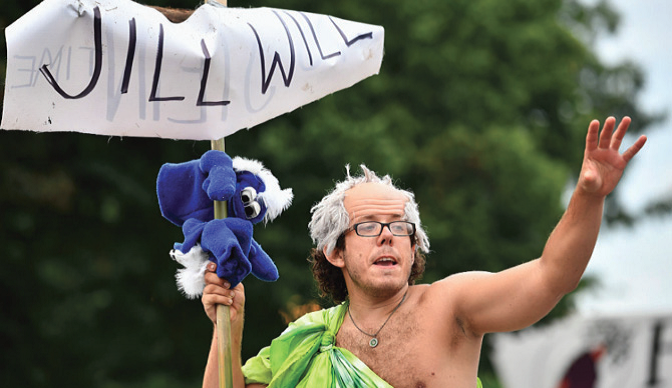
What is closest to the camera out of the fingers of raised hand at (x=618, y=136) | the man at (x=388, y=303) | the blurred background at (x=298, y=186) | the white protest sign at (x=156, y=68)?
the fingers of raised hand at (x=618, y=136)

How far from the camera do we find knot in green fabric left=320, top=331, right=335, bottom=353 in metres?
3.59

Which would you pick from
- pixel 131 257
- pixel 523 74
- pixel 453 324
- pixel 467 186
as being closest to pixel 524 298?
pixel 453 324

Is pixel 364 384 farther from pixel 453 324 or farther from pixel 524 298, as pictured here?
pixel 524 298

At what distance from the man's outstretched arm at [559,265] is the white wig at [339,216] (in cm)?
39

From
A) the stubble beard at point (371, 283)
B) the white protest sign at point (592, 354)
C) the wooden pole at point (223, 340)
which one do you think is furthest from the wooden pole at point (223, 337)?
the white protest sign at point (592, 354)

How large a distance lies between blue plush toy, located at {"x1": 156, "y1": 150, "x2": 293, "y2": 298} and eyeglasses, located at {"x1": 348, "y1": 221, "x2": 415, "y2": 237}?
31 centimetres

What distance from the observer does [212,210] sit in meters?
3.54

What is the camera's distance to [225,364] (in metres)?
3.51

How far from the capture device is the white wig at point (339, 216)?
11.8 ft

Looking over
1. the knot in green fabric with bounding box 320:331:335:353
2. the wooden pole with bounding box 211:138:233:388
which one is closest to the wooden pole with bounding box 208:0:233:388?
the wooden pole with bounding box 211:138:233:388

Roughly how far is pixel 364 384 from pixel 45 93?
57.9 inches

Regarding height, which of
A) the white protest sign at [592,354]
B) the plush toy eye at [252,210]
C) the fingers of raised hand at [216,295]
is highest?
the white protest sign at [592,354]

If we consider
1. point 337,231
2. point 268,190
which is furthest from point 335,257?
Result: point 268,190

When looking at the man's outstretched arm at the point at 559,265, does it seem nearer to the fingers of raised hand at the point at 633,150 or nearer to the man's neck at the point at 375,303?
the fingers of raised hand at the point at 633,150
